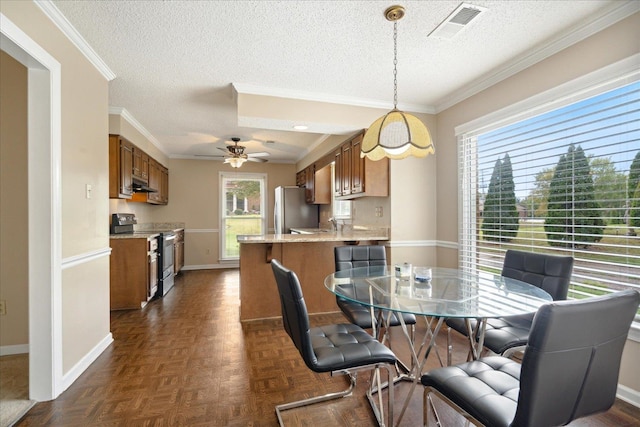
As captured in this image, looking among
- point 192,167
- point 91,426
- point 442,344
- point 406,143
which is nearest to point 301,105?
point 406,143

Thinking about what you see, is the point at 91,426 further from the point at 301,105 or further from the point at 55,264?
the point at 301,105

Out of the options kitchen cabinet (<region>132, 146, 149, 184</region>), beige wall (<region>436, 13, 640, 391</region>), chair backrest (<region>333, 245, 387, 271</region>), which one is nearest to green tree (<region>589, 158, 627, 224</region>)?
beige wall (<region>436, 13, 640, 391</region>)

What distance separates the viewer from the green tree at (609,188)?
78.5 inches

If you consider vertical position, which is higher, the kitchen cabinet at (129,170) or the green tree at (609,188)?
the kitchen cabinet at (129,170)

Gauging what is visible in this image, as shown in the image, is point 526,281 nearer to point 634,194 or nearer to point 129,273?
point 634,194

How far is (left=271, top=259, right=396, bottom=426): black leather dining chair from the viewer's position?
149 centimetres

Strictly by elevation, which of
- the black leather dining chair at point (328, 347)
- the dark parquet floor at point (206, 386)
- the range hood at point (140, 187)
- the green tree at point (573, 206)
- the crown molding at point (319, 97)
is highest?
the crown molding at point (319, 97)

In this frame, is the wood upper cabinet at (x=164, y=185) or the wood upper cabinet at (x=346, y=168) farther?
the wood upper cabinet at (x=164, y=185)

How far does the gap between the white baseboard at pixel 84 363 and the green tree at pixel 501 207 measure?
12.1 feet

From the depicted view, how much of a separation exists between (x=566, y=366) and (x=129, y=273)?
13.9ft

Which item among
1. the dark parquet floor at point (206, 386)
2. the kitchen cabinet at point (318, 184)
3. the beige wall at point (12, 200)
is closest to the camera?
the dark parquet floor at point (206, 386)

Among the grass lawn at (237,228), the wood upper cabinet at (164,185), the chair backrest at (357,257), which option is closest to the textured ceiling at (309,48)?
the chair backrest at (357,257)

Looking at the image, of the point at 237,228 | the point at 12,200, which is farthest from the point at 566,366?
the point at 237,228

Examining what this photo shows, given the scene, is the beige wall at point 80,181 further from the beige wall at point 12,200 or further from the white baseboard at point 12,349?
the white baseboard at point 12,349
